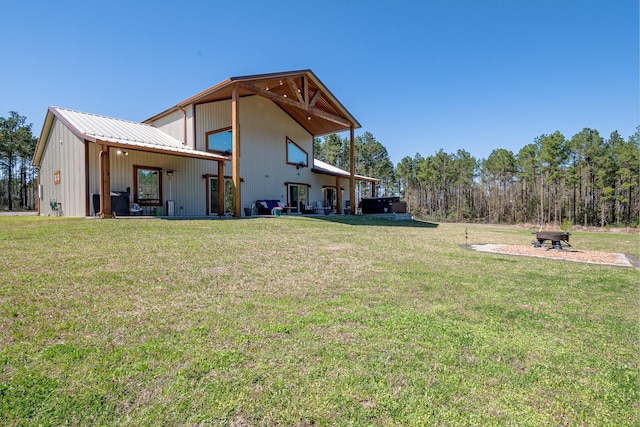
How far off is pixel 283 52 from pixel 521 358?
18.8 metres

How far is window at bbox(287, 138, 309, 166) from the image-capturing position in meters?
18.2

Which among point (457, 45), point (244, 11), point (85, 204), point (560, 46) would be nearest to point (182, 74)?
point (244, 11)

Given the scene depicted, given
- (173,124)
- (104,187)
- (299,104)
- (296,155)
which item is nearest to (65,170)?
→ (104,187)

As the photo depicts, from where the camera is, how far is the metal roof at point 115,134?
1024 cm

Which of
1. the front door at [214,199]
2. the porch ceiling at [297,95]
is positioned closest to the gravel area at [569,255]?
the porch ceiling at [297,95]

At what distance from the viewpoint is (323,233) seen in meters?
8.55

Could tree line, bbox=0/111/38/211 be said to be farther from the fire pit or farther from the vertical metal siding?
the fire pit

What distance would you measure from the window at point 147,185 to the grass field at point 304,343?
7707 millimetres

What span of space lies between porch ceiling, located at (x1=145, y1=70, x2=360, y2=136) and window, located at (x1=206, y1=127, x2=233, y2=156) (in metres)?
1.43

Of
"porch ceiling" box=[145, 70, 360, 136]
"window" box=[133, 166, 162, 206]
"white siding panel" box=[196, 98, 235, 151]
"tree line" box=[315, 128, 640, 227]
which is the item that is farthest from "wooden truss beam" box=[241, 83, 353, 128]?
"tree line" box=[315, 128, 640, 227]

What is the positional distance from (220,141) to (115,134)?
4.22 metres

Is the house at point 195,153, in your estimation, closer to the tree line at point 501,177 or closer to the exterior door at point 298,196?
the exterior door at point 298,196

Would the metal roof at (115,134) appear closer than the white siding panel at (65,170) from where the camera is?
Yes

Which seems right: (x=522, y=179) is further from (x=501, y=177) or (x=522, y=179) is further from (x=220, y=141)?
(x=220, y=141)
